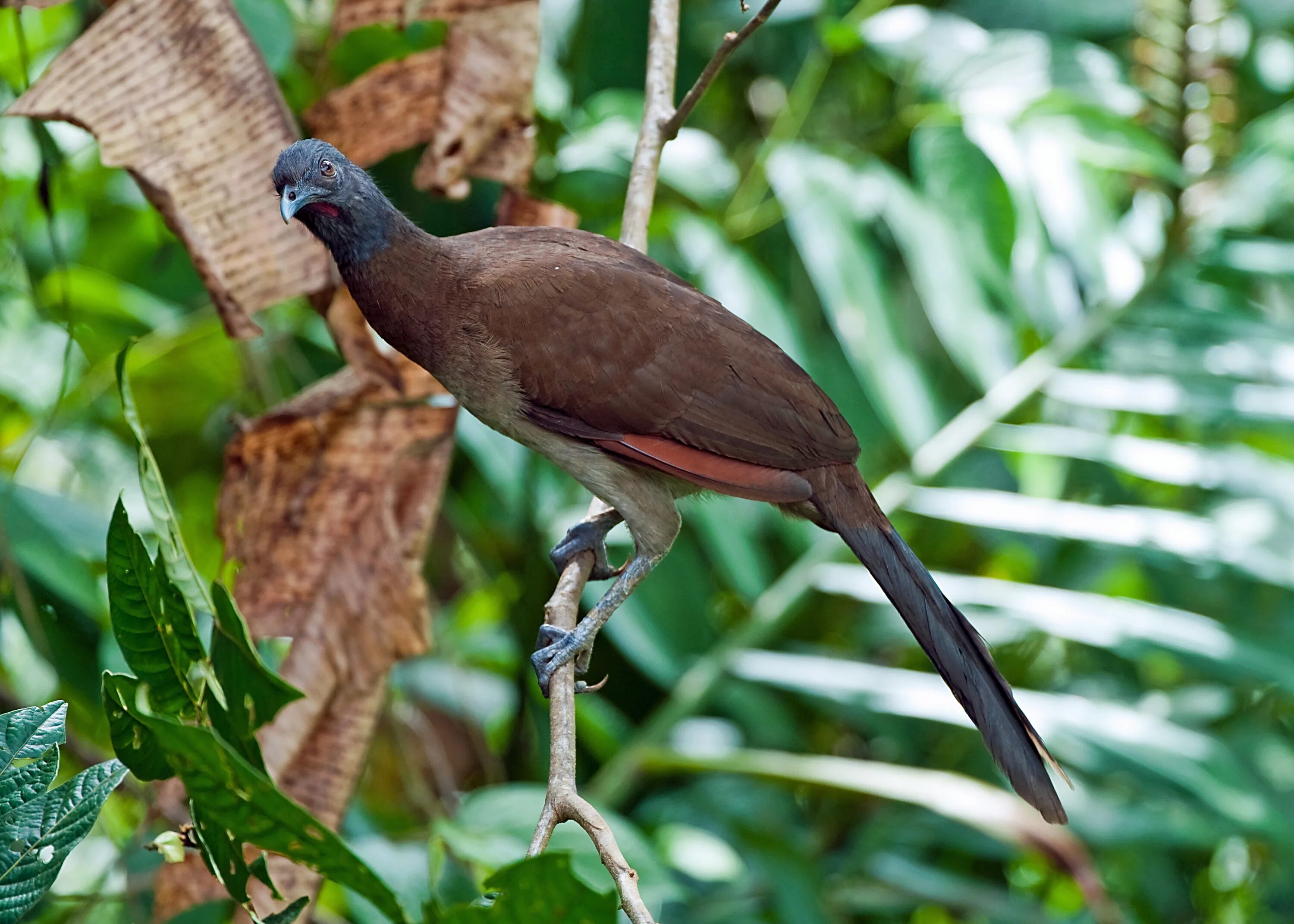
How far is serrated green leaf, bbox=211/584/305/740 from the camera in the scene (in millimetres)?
1455

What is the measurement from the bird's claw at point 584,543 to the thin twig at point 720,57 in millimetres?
813

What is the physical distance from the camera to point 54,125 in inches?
137

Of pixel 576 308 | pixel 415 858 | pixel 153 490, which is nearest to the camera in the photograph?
pixel 153 490

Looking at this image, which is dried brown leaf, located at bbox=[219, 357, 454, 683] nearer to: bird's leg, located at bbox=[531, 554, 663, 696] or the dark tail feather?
bird's leg, located at bbox=[531, 554, 663, 696]

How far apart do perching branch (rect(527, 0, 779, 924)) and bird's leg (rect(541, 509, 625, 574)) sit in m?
0.03

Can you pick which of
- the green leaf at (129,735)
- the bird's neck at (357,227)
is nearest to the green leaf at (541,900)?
the green leaf at (129,735)

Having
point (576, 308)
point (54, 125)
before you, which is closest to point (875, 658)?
point (576, 308)

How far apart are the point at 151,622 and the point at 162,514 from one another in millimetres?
265

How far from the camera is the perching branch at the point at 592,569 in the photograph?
55.4 inches

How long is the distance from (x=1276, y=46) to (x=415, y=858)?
3.28m

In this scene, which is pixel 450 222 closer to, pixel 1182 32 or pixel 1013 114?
pixel 1013 114

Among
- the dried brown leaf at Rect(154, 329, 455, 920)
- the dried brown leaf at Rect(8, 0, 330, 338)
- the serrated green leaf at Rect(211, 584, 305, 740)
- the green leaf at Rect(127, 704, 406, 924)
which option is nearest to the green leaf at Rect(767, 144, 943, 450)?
the dried brown leaf at Rect(154, 329, 455, 920)

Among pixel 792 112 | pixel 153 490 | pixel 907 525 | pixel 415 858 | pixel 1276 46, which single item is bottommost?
pixel 907 525

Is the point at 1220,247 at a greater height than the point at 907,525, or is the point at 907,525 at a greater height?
the point at 1220,247
